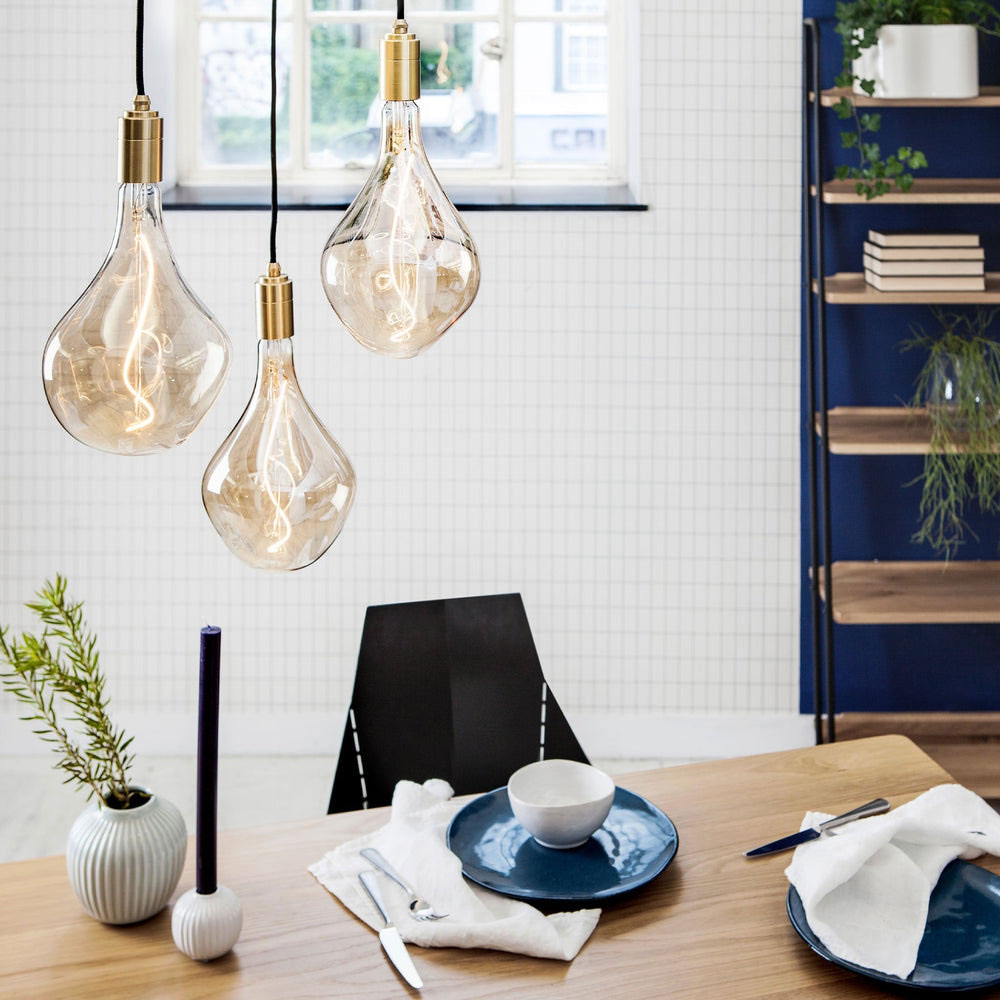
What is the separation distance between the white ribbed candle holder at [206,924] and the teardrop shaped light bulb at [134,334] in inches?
23.6

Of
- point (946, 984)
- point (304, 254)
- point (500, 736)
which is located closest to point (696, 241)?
point (304, 254)

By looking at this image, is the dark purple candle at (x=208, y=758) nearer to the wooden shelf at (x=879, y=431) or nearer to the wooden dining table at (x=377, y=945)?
the wooden dining table at (x=377, y=945)

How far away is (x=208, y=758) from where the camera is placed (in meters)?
1.32

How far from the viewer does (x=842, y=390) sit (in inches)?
129

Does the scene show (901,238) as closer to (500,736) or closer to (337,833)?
(500,736)

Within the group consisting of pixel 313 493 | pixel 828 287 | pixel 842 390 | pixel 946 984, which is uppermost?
pixel 828 287

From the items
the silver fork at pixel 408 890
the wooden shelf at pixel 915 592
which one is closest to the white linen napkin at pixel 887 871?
the silver fork at pixel 408 890

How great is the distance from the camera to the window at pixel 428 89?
11.0 feet

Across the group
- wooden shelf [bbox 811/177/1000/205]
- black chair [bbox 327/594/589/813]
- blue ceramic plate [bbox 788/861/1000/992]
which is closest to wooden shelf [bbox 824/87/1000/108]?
wooden shelf [bbox 811/177/1000/205]

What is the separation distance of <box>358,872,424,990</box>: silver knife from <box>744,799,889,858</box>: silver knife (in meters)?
0.46

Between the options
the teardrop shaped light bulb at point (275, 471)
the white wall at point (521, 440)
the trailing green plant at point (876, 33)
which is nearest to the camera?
the teardrop shaped light bulb at point (275, 471)

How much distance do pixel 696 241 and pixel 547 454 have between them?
66cm

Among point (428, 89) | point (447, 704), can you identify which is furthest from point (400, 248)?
point (428, 89)

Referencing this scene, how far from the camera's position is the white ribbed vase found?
4.49ft
